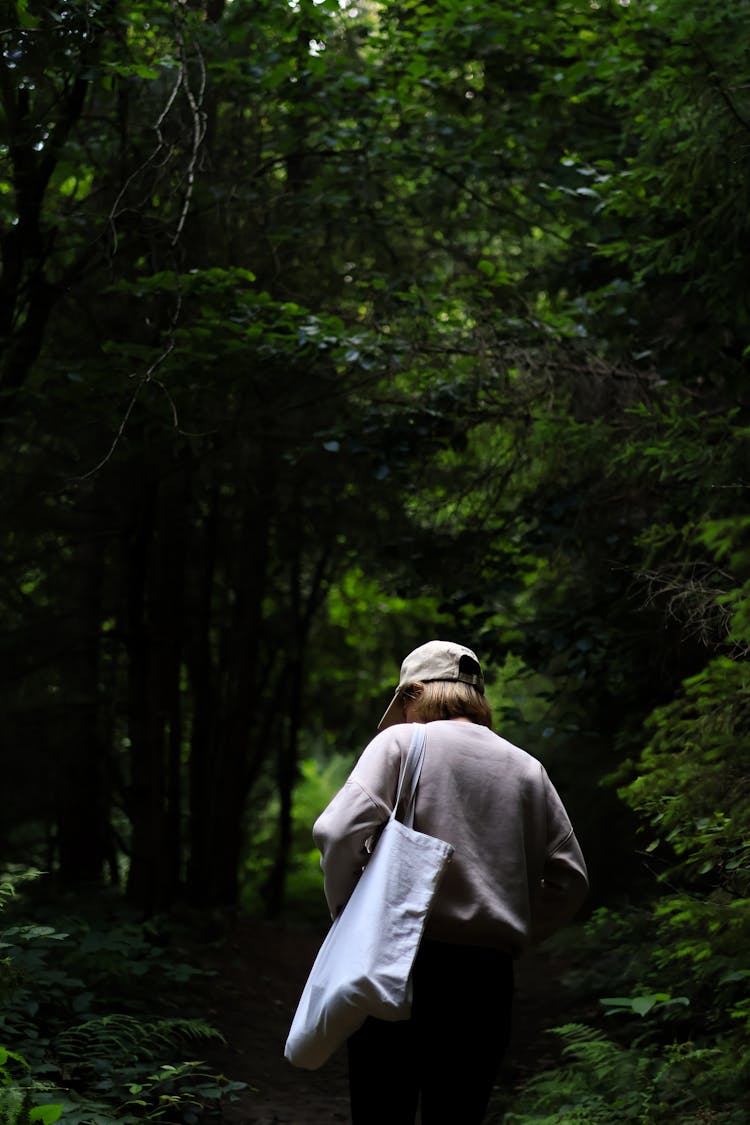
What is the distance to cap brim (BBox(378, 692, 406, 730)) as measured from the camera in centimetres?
351

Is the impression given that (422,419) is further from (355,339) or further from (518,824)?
(518,824)

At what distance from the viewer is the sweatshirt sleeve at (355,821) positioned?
302 centimetres

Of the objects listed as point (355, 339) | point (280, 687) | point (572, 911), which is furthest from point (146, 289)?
point (280, 687)

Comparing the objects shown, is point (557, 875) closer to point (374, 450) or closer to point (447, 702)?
point (447, 702)

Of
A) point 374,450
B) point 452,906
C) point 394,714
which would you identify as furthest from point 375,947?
point 374,450

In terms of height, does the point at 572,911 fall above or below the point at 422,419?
below

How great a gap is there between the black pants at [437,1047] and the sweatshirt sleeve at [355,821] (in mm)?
286

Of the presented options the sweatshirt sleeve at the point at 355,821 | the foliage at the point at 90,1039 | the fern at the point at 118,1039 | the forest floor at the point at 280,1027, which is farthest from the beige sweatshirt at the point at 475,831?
the forest floor at the point at 280,1027

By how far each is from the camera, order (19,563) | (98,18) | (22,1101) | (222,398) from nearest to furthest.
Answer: (22,1101) → (98,18) → (222,398) → (19,563)

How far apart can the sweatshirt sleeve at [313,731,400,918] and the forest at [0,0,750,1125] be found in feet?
4.48

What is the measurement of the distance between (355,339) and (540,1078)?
433 cm

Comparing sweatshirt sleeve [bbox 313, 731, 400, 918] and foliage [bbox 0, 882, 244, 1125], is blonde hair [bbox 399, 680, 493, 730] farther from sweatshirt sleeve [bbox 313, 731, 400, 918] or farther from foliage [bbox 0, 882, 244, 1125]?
foliage [bbox 0, 882, 244, 1125]

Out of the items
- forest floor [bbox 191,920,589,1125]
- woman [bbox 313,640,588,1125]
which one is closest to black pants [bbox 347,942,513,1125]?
woman [bbox 313,640,588,1125]

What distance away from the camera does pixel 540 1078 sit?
5.66 metres
